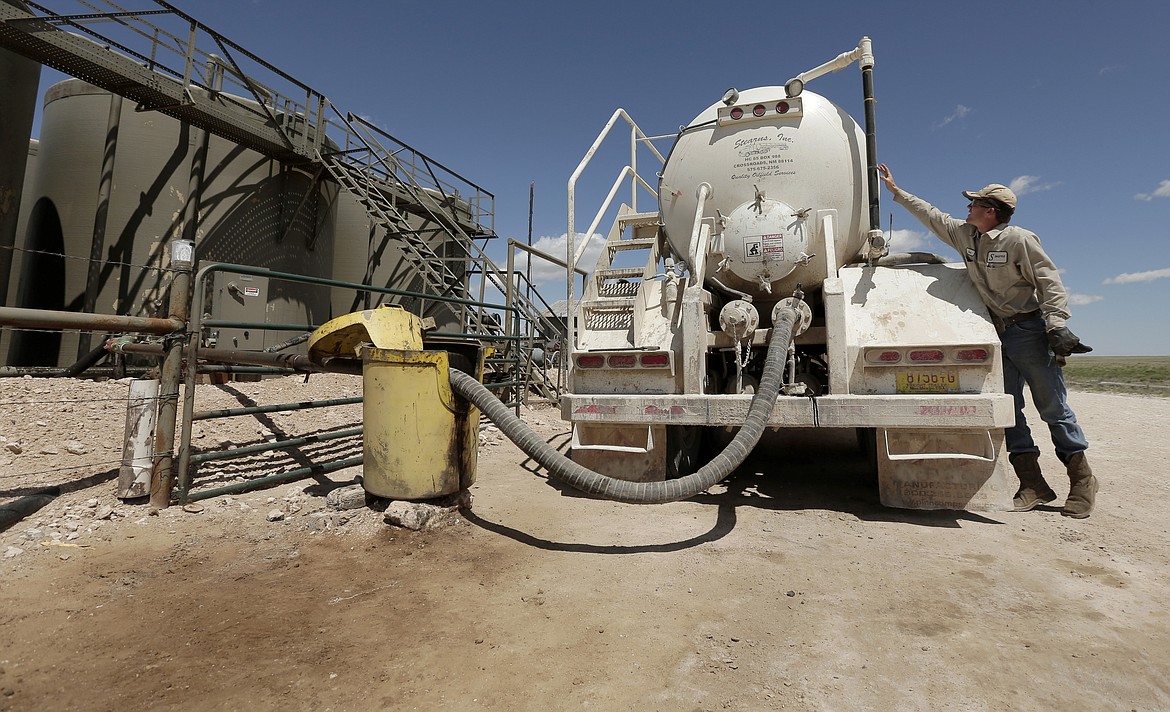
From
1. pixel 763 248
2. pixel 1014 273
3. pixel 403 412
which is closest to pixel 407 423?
pixel 403 412

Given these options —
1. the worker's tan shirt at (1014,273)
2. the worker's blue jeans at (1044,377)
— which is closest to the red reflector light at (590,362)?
the worker's tan shirt at (1014,273)

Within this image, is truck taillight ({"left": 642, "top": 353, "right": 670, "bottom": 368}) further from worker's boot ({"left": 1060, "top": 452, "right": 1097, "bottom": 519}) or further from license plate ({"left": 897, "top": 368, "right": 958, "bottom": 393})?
worker's boot ({"left": 1060, "top": 452, "right": 1097, "bottom": 519})

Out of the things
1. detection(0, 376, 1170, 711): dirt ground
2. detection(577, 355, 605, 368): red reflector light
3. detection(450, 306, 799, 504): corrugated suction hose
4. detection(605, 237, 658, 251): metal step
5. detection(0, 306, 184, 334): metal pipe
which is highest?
detection(605, 237, 658, 251): metal step

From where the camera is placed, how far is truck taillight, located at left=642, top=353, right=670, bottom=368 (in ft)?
12.3

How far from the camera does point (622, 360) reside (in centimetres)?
385

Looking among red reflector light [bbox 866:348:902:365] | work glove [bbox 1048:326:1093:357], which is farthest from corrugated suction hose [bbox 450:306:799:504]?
work glove [bbox 1048:326:1093:357]

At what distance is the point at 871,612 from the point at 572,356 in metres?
2.48

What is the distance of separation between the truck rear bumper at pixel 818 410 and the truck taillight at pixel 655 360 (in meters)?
0.25

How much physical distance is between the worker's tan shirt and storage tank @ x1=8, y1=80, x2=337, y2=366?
862cm

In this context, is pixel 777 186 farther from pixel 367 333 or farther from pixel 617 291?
pixel 367 333

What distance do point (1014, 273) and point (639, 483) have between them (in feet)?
9.29

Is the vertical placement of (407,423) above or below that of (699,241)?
below

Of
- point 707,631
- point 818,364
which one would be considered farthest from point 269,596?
point 818,364

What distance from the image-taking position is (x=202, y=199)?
877cm
